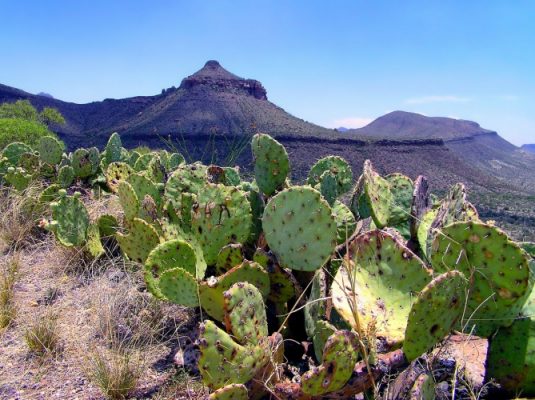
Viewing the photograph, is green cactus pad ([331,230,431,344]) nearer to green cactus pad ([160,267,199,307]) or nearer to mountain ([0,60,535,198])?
green cactus pad ([160,267,199,307])

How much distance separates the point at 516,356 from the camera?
1685 millimetres

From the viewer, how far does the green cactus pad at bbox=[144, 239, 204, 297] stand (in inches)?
89.3

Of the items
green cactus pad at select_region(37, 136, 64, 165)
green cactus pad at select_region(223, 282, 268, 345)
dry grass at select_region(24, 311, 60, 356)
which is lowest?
dry grass at select_region(24, 311, 60, 356)

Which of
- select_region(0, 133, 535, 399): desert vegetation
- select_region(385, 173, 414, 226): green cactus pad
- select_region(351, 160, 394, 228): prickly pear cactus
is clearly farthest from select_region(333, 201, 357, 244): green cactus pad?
select_region(385, 173, 414, 226): green cactus pad

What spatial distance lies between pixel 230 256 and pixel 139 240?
0.69 metres

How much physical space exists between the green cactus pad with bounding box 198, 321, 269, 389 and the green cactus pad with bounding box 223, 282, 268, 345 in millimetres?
50

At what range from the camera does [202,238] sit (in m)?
2.48

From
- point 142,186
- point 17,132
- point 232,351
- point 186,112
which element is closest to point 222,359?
point 232,351

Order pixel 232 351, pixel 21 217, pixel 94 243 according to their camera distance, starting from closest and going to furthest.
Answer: pixel 232 351
pixel 94 243
pixel 21 217

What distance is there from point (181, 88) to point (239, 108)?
39.9 feet

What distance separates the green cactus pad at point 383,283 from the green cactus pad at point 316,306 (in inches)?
3.3

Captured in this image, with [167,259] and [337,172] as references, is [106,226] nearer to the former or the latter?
[167,259]

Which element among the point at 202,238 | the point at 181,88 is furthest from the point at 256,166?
the point at 181,88

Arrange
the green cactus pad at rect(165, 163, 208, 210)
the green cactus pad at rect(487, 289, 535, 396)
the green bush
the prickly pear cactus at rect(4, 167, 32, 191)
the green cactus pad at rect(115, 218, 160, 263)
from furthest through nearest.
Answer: the green bush → the prickly pear cactus at rect(4, 167, 32, 191) → the green cactus pad at rect(165, 163, 208, 210) → the green cactus pad at rect(115, 218, 160, 263) → the green cactus pad at rect(487, 289, 535, 396)
